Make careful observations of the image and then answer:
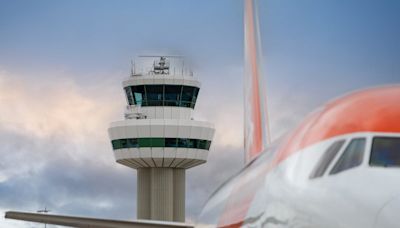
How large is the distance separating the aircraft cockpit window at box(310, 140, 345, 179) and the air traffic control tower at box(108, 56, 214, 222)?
62850 millimetres

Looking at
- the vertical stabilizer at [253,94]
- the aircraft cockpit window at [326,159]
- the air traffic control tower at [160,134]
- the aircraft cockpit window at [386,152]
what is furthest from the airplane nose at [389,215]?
the air traffic control tower at [160,134]

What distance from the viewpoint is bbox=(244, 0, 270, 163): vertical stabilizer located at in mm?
19297

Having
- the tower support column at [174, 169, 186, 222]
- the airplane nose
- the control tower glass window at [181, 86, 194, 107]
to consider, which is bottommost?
the tower support column at [174, 169, 186, 222]

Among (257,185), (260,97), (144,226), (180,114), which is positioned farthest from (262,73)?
(180,114)

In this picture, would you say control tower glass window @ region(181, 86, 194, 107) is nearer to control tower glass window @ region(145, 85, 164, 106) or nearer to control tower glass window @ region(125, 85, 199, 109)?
control tower glass window @ region(125, 85, 199, 109)

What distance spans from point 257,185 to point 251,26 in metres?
16.2

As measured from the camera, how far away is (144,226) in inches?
618

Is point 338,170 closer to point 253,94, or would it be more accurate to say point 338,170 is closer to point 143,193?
point 253,94

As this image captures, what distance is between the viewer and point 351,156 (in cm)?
684

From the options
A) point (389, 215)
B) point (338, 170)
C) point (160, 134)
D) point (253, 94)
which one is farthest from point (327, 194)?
point (160, 134)

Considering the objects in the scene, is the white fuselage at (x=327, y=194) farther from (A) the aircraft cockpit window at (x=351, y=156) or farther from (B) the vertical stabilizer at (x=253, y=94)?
(B) the vertical stabilizer at (x=253, y=94)

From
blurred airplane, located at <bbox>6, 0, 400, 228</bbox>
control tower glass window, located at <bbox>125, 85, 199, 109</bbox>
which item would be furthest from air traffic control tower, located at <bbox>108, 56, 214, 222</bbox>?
blurred airplane, located at <bbox>6, 0, 400, 228</bbox>

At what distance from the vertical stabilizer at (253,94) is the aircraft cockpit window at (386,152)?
10125 mm

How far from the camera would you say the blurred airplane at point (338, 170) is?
6.44 metres
